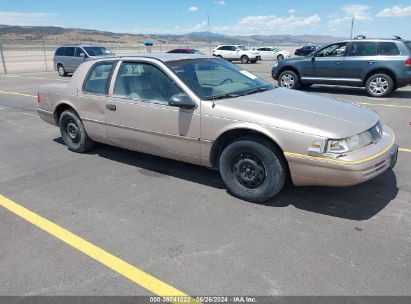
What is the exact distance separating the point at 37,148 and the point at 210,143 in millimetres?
3657

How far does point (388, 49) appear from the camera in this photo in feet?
35.1

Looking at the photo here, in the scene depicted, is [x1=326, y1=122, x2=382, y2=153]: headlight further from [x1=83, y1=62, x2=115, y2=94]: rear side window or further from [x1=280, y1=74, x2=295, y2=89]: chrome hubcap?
[x1=280, y1=74, x2=295, y2=89]: chrome hubcap

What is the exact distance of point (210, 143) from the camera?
4145mm

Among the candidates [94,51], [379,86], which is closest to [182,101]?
[379,86]

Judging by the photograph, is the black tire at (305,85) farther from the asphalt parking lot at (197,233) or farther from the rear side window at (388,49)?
the asphalt parking lot at (197,233)

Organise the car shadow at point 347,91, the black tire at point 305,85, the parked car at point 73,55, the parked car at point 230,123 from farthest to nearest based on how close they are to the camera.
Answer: the parked car at point 73,55 < the black tire at point 305,85 < the car shadow at point 347,91 < the parked car at point 230,123

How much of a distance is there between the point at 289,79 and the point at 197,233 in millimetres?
10023

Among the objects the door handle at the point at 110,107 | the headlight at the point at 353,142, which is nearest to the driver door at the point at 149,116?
the door handle at the point at 110,107

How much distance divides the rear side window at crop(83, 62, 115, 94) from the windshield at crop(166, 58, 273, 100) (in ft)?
3.51

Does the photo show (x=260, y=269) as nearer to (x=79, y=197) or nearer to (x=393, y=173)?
(x=79, y=197)

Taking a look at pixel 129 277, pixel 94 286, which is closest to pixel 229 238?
pixel 129 277

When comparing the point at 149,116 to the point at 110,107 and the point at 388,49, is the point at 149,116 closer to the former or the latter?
the point at 110,107

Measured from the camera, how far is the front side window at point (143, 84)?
4.45 metres

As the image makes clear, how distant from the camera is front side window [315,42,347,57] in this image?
37.3ft
